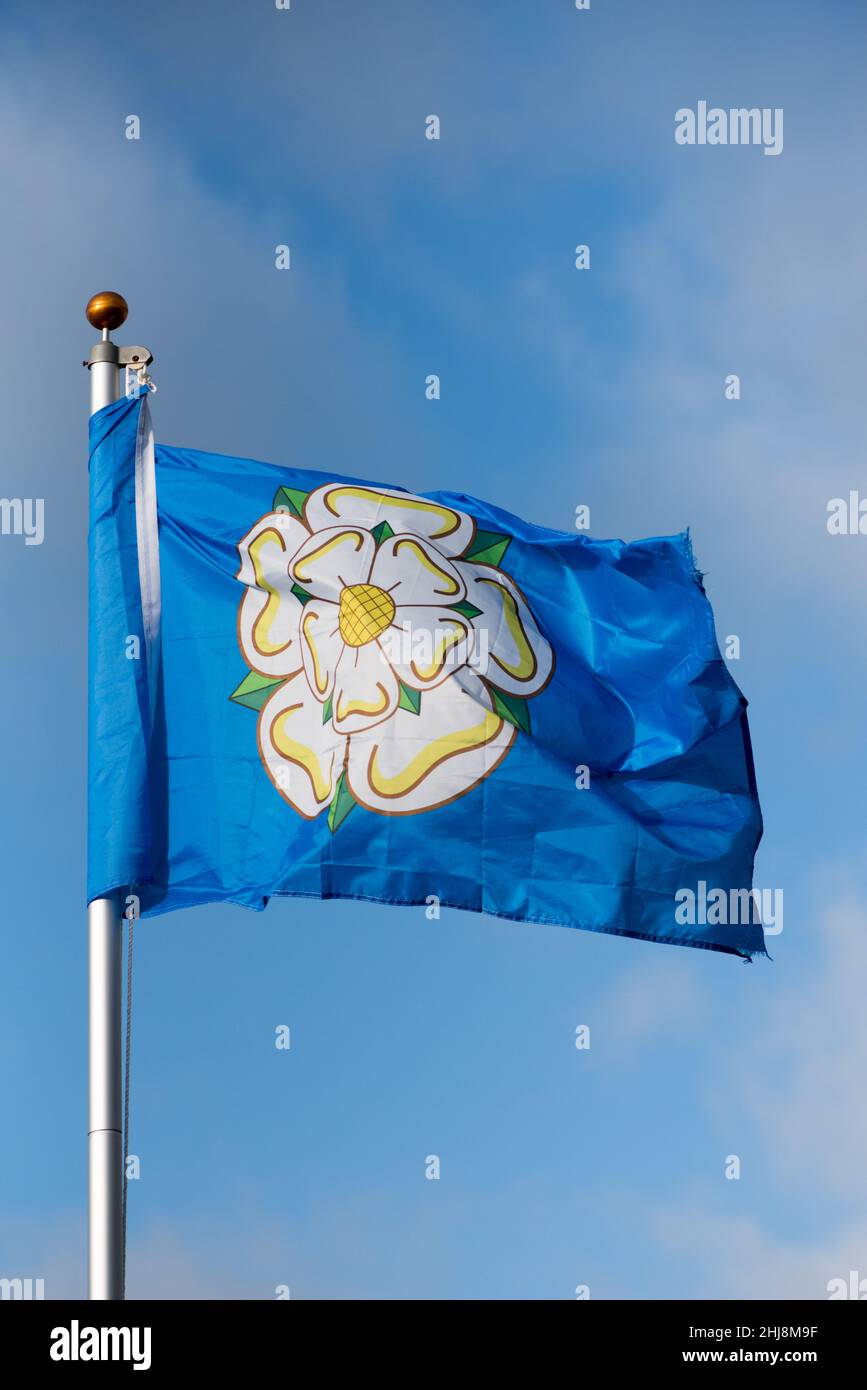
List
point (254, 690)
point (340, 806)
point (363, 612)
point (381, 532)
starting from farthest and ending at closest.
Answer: point (381, 532)
point (363, 612)
point (254, 690)
point (340, 806)

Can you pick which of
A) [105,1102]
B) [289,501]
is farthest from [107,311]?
[105,1102]

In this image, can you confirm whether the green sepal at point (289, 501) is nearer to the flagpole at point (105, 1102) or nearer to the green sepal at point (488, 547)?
the green sepal at point (488, 547)

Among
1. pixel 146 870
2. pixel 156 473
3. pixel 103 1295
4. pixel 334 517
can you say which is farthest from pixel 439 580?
pixel 103 1295

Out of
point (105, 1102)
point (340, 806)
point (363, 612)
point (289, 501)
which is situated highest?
point (289, 501)

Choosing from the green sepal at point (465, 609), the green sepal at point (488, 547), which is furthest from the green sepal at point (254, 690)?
the green sepal at point (488, 547)

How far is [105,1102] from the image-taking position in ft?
58.5

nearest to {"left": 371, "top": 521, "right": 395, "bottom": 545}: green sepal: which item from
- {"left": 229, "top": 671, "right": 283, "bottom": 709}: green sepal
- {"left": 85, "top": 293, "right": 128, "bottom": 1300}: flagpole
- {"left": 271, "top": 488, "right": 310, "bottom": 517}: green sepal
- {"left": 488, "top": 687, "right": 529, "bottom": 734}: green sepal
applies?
{"left": 271, "top": 488, "right": 310, "bottom": 517}: green sepal

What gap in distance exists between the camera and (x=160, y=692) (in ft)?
65.5

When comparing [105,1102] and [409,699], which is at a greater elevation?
[409,699]

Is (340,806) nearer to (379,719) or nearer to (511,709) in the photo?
(379,719)

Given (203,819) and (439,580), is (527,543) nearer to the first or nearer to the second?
(439,580)

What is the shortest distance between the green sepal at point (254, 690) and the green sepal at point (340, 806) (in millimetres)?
1077

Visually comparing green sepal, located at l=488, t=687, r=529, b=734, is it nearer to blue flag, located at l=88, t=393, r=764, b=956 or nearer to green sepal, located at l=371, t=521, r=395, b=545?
blue flag, located at l=88, t=393, r=764, b=956

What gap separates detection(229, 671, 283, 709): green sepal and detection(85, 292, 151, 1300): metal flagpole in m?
2.22
